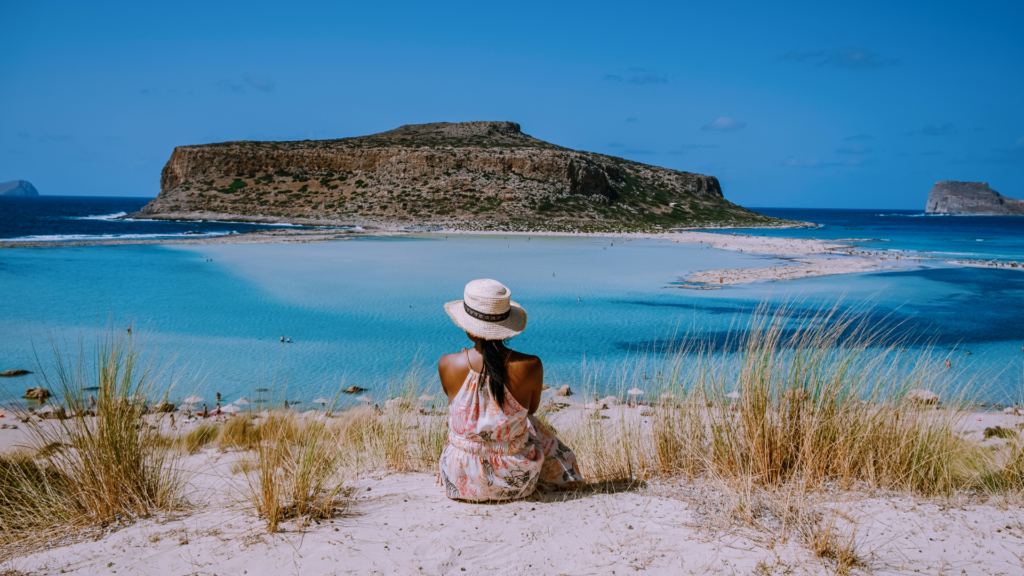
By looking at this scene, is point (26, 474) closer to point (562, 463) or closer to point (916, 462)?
point (562, 463)

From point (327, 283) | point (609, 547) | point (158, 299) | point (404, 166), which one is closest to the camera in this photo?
point (609, 547)

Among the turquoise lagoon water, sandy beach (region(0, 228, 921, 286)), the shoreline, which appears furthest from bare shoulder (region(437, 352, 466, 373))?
sandy beach (region(0, 228, 921, 286))

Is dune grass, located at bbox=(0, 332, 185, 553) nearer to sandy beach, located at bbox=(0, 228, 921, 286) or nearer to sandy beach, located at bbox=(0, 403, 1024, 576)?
sandy beach, located at bbox=(0, 403, 1024, 576)

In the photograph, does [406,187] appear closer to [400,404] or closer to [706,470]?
[400,404]

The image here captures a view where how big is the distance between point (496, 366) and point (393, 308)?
32.4 feet

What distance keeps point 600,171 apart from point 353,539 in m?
54.4

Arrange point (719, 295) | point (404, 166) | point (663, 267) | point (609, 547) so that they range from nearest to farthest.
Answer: point (609, 547)
point (719, 295)
point (663, 267)
point (404, 166)

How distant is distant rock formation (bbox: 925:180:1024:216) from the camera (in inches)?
5285

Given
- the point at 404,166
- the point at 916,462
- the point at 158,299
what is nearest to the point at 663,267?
the point at 158,299

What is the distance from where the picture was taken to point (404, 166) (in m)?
50.7

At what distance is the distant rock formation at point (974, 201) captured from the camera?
134 m

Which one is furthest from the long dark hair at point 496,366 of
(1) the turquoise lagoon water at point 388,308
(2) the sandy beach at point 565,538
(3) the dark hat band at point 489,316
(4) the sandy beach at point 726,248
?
(4) the sandy beach at point 726,248

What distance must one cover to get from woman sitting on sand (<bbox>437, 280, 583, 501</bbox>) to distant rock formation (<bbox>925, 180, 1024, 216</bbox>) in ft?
551

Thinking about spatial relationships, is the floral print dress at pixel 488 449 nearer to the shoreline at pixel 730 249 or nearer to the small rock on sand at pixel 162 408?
the small rock on sand at pixel 162 408
